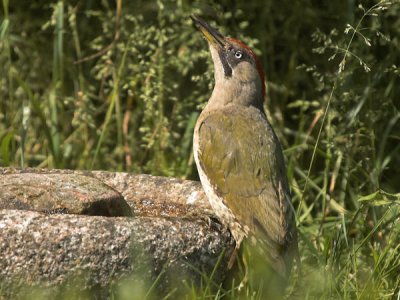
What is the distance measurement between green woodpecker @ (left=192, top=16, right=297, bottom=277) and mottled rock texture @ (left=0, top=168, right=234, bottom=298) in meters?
0.22

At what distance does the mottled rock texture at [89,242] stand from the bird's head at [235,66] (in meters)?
1.36

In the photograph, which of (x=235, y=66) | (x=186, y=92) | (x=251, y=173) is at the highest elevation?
(x=235, y=66)

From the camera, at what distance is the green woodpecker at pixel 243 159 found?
4.64m

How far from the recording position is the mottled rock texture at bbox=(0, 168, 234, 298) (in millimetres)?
3834

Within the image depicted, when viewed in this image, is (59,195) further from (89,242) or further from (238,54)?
(238,54)

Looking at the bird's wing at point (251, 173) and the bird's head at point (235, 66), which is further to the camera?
the bird's head at point (235, 66)

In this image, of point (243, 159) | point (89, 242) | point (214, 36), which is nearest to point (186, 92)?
point (214, 36)

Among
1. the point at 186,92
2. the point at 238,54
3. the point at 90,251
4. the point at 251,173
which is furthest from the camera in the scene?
the point at 186,92

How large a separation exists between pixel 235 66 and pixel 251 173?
100 cm

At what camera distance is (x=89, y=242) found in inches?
153

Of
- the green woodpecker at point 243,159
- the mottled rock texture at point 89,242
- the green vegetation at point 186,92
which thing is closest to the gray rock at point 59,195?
the mottled rock texture at point 89,242

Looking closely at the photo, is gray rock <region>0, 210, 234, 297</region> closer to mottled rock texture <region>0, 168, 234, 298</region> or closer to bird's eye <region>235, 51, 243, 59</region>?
mottled rock texture <region>0, 168, 234, 298</region>

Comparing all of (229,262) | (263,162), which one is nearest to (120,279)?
(229,262)

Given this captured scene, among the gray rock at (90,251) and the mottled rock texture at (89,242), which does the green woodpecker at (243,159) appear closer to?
the mottled rock texture at (89,242)
